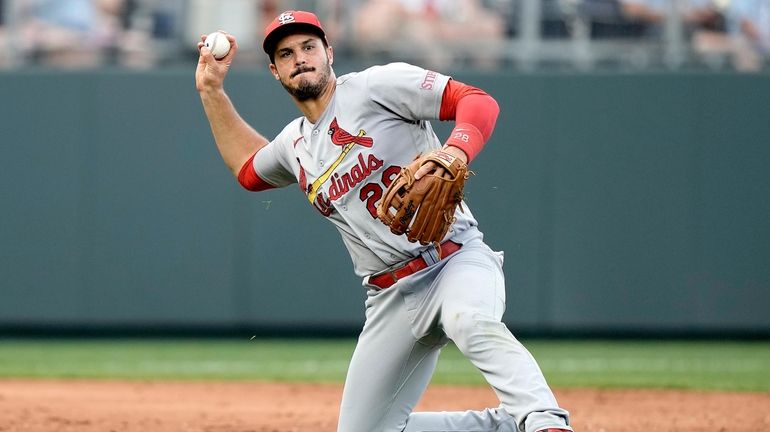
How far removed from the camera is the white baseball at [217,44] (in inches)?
185

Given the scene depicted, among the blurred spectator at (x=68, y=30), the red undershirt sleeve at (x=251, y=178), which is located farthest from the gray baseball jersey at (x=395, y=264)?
the blurred spectator at (x=68, y=30)

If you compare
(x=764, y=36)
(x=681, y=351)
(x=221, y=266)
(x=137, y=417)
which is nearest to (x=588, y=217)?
(x=681, y=351)

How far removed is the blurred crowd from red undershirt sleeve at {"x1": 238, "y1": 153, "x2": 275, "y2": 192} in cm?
544

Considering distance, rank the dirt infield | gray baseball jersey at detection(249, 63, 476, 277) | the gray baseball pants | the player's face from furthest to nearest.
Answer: the dirt infield < the player's face < gray baseball jersey at detection(249, 63, 476, 277) < the gray baseball pants

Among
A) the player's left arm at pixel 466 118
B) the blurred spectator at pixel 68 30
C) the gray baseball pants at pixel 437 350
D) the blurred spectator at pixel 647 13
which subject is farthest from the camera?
the blurred spectator at pixel 68 30

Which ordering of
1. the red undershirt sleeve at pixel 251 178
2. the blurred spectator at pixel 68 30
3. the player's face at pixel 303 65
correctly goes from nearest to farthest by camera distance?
the player's face at pixel 303 65, the red undershirt sleeve at pixel 251 178, the blurred spectator at pixel 68 30

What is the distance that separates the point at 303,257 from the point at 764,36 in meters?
4.39

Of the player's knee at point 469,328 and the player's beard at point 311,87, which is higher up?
the player's beard at point 311,87

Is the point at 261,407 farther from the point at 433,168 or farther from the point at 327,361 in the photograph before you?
the point at 433,168

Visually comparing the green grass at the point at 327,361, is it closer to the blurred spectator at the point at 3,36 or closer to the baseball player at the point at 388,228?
the blurred spectator at the point at 3,36

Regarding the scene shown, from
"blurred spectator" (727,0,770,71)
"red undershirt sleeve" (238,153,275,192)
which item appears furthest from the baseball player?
"blurred spectator" (727,0,770,71)

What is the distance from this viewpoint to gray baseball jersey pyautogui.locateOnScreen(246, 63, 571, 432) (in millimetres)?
3828

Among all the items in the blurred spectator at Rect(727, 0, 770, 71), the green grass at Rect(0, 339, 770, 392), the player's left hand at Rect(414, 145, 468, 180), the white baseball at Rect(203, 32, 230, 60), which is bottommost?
the green grass at Rect(0, 339, 770, 392)

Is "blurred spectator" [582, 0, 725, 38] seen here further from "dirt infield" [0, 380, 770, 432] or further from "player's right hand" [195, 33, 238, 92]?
"player's right hand" [195, 33, 238, 92]
